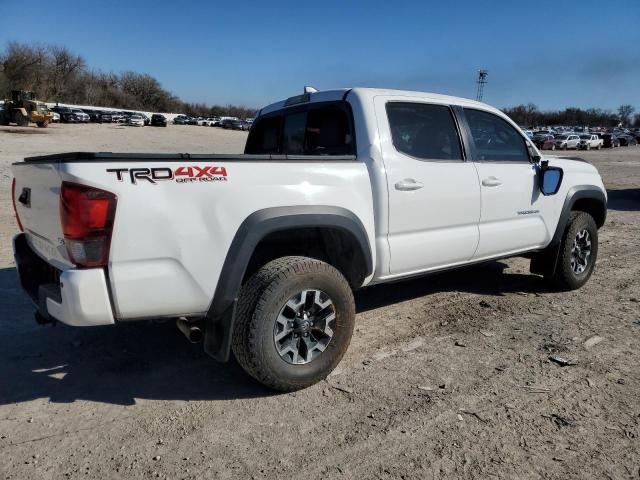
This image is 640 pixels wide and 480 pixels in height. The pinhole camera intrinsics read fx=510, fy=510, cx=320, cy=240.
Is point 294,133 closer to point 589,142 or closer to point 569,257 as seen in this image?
point 569,257

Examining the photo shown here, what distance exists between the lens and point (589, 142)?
176 feet

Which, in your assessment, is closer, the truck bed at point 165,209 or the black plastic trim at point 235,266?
the truck bed at point 165,209

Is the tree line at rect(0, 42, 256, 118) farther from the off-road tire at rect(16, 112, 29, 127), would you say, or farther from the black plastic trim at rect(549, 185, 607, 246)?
the black plastic trim at rect(549, 185, 607, 246)

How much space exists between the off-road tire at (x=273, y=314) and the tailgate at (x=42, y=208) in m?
0.99

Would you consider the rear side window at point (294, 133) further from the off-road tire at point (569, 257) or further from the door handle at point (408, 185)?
the off-road tire at point (569, 257)

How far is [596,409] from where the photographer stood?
306 centimetres

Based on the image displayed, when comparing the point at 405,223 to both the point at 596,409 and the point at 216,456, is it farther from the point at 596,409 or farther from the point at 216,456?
the point at 216,456

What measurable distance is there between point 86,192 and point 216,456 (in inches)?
57.6

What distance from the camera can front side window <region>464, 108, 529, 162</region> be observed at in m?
4.43

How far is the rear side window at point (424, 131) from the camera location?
381 cm

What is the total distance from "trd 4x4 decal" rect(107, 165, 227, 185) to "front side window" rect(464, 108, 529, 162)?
250cm

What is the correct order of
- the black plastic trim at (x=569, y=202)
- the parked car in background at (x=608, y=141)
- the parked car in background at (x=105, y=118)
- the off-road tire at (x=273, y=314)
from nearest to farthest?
the off-road tire at (x=273, y=314)
the black plastic trim at (x=569, y=202)
the parked car in background at (x=608, y=141)
the parked car in background at (x=105, y=118)

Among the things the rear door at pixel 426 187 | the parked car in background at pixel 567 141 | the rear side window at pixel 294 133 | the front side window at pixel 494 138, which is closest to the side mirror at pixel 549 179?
the front side window at pixel 494 138

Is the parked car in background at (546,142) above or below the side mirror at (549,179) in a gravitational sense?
above
